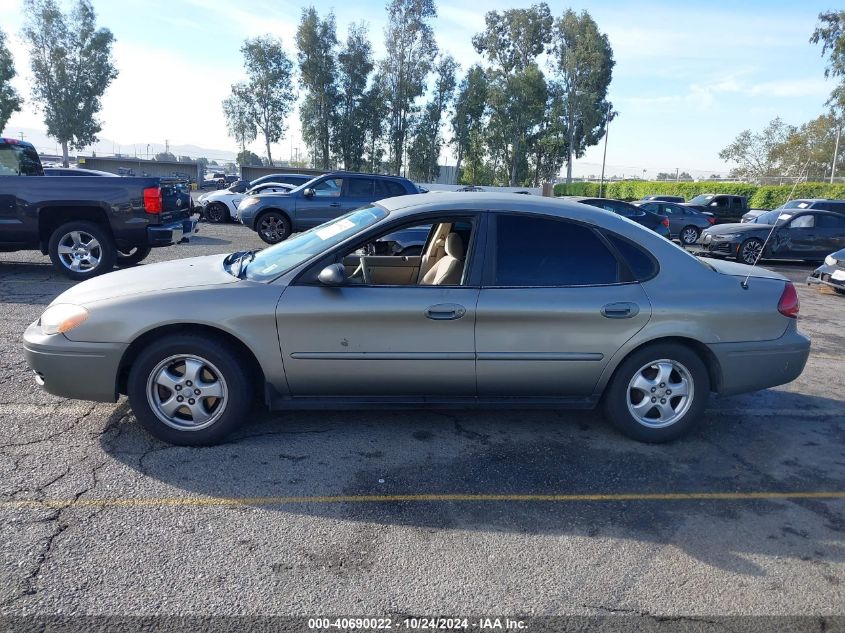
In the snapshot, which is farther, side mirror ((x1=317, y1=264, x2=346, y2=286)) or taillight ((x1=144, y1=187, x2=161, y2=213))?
taillight ((x1=144, y1=187, x2=161, y2=213))

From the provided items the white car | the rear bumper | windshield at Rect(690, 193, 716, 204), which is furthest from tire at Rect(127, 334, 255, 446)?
windshield at Rect(690, 193, 716, 204)

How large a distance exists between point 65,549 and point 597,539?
2.57 metres

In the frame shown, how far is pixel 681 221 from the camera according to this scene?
21719 millimetres

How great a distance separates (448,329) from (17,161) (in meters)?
8.50

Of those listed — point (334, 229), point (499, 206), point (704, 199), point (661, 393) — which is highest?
point (704, 199)

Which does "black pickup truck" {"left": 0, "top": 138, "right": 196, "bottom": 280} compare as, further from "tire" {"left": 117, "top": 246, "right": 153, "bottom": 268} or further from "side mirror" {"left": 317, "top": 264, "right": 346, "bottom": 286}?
"side mirror" {"left": 317, "top": 264, "right": 346, "bottom": 286}

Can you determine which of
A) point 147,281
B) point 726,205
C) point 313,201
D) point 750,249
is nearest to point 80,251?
point 147,281

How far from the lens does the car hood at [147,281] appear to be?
4117 millimetres

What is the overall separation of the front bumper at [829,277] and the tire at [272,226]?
36.5ft

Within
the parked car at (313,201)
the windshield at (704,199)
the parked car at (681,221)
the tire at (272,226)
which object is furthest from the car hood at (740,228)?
the windshield at (704,199)

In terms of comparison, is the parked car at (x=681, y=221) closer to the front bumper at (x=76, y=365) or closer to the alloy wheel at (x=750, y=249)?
the alloy wheel at (x=750, y=249)

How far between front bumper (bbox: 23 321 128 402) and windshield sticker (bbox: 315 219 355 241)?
148 cm

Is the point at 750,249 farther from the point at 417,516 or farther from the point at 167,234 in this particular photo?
the point at 417,516

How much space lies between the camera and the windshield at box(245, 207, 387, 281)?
4227 mm
